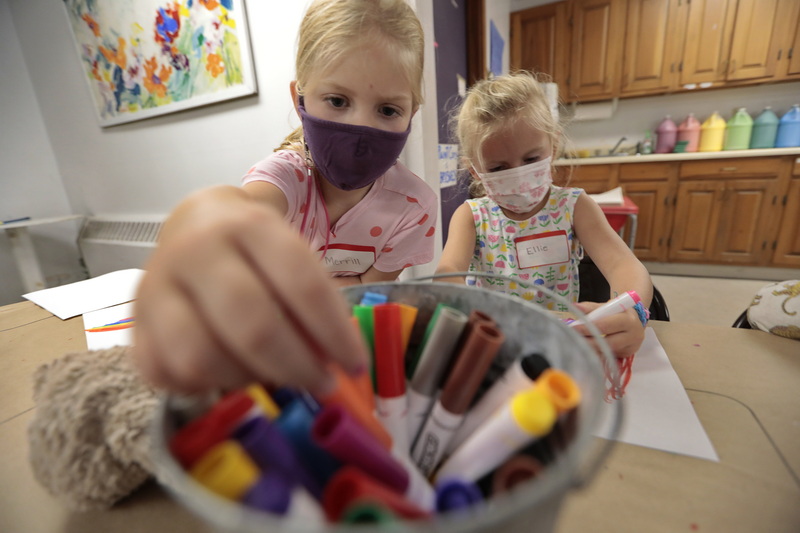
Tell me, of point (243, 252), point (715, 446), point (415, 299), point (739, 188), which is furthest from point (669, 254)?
point (243, 252)

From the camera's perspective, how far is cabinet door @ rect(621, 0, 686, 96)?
235 cm

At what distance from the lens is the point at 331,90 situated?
1.82ft

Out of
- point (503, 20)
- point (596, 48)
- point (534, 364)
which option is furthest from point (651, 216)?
point (534, 364)

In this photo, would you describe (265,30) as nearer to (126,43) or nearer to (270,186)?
(126,43)

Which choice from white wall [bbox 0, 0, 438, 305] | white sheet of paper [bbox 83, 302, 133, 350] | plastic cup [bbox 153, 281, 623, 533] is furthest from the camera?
white wall [bbox 0, 0, 438, 305]

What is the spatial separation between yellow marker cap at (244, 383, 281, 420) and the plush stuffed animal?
15cm

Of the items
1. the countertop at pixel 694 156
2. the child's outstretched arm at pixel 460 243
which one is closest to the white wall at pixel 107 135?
the child's outstretched arm at pixel 460 243

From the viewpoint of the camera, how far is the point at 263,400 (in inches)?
7.6

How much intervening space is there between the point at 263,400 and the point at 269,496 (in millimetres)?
65

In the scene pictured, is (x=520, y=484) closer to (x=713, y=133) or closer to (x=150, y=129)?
(x=150, y=129)

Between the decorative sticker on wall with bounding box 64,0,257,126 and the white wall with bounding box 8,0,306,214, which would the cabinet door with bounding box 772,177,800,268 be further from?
the decorative sticker on wall with bounding box 64,0,257,126

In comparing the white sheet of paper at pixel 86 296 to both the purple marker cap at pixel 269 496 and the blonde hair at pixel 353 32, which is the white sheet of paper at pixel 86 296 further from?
the purple marker cap at pixel 269 496

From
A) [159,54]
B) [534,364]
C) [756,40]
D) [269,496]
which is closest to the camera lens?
[269,496]

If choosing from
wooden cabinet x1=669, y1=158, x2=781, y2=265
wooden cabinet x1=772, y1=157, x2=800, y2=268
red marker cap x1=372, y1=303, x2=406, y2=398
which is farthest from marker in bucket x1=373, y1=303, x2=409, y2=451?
wooden cabinet x1=772, y1=157, x2=800, y2=268
